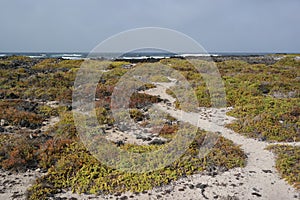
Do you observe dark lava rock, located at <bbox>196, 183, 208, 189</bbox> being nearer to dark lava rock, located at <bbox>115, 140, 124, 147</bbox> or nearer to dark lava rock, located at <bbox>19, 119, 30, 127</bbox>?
dark lava rock, located at <bbox>115, 140, 124, 147</bbox>

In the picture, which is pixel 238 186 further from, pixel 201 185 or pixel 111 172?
pixel 111 172

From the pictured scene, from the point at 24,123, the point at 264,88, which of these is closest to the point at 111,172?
the point at 24,123

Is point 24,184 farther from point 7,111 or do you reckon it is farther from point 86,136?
point 7,111

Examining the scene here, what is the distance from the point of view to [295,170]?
917 cm

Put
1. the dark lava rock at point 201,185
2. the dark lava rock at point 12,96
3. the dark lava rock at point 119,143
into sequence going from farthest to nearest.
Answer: the dark lava rock at point 12,96
the dark lava rock at point 119,143
the dark lava rock at point 201,185

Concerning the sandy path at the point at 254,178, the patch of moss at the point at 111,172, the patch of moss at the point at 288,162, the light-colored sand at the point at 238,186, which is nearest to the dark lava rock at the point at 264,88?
the sandy path at the point at 254,178

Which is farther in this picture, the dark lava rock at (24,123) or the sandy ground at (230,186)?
the dark lava rock at (24,123)

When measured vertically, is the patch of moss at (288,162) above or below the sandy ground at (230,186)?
above

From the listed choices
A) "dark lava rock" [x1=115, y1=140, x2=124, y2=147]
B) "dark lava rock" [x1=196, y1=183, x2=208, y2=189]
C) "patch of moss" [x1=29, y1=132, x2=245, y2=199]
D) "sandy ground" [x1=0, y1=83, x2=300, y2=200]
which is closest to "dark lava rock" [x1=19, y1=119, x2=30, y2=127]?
"patch of moss" [x1=29, y1=132, x2=245, y2=199]

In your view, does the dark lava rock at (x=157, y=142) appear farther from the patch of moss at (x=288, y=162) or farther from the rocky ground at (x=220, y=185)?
the patch of moss at (x=288, y=162)

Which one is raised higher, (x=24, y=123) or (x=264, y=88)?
(x=264, y=88)

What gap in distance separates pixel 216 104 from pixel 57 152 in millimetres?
11588

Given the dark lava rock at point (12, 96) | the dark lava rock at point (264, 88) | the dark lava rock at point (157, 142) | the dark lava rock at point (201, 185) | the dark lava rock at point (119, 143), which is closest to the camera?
the dark lava rock at point (201, 185)

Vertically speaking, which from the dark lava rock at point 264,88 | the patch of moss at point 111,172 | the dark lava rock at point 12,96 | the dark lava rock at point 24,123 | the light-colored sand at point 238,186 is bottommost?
the light-colored sand at point 238,186
